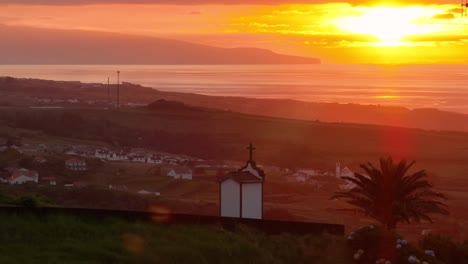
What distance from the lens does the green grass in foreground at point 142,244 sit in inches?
477

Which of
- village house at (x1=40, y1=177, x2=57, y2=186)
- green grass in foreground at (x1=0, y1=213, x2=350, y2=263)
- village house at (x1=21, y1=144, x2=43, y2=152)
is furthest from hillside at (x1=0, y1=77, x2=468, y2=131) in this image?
green grass in foreground at (x1=0, y1=213, x2=350, y2=263)

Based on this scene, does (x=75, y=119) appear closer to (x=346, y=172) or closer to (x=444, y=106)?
(x=346, y=172)

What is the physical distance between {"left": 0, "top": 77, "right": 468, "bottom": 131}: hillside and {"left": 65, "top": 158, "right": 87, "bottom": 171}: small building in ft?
155

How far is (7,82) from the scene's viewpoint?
123 metres

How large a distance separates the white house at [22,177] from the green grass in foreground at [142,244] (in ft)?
76.5

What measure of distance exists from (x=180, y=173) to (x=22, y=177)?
31.5 feet

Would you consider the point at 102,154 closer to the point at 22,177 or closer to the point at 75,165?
the point at 75,165

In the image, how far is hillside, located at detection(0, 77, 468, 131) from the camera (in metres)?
95.7

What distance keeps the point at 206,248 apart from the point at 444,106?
112129mm

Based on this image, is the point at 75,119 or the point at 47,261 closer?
the point at 47,261

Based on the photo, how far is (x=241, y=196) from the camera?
17.3 m

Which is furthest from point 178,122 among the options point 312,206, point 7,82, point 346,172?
point 7,82

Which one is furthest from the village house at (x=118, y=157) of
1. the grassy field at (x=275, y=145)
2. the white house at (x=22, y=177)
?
the white house at (x=22, y=177)

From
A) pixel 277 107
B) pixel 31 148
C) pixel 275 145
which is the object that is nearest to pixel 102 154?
pixel 31 148
